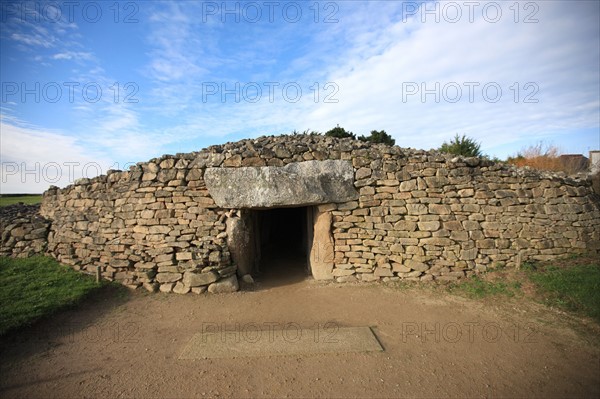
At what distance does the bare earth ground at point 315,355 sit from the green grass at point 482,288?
309 mm

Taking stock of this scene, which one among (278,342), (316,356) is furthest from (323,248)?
(316,356)

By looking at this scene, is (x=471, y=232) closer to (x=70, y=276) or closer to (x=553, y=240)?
(x=553, y=240)

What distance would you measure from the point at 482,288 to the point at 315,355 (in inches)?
164

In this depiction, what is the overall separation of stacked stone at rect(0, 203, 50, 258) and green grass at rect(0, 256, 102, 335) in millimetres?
292

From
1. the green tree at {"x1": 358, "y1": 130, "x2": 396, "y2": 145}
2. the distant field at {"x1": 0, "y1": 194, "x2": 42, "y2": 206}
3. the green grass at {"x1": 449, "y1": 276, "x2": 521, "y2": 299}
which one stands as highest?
the green tree at {"x1": 358, "y1": 130, "x2": 396, "y2": 145}

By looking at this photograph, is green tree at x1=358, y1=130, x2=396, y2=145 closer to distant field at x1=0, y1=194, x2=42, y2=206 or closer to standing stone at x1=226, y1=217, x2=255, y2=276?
standing stone at x1=226, y1=217, x2=255, y2=276

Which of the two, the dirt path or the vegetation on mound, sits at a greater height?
the vegetation on mound

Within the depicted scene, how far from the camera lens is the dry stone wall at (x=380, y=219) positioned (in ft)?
22.1

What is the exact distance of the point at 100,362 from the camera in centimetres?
406

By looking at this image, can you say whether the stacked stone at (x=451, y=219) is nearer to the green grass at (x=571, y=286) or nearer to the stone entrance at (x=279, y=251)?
the stone entrance at (x=279, y=251)

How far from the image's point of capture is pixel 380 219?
686cm

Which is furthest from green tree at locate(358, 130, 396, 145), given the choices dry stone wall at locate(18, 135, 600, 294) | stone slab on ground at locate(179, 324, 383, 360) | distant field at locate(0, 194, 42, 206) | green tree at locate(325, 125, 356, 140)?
distant field at locate(0, 194, 42, 206)

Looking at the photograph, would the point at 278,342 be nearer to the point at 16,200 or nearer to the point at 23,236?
the point at 23,236

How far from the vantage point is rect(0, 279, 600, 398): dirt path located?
3480 millimetres
